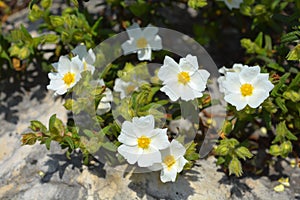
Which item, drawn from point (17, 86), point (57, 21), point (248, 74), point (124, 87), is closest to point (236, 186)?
point (248, 74)

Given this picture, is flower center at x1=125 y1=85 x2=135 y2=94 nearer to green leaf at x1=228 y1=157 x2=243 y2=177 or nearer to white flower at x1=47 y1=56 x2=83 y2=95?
white flower at x1=47 y1=56 x2=83 y2=95

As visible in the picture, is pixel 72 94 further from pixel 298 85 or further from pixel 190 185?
pixel 298 85

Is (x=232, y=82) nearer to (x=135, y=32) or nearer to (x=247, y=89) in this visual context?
(x=247, y=89)

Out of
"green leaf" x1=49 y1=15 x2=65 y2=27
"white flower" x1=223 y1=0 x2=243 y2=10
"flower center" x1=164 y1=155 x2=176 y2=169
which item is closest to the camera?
"flower center" x1=164 y1=155 x2=176 y2=169

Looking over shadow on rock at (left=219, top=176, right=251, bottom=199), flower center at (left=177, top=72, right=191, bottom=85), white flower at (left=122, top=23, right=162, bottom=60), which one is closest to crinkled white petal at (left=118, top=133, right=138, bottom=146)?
flower center at (left=177, top=72, right=191, bottom=85)

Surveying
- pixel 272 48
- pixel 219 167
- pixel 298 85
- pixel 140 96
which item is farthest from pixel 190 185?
pixel 272 48

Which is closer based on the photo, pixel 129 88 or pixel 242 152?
pixel 242 152

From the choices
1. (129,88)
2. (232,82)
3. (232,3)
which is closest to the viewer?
(232,82)
